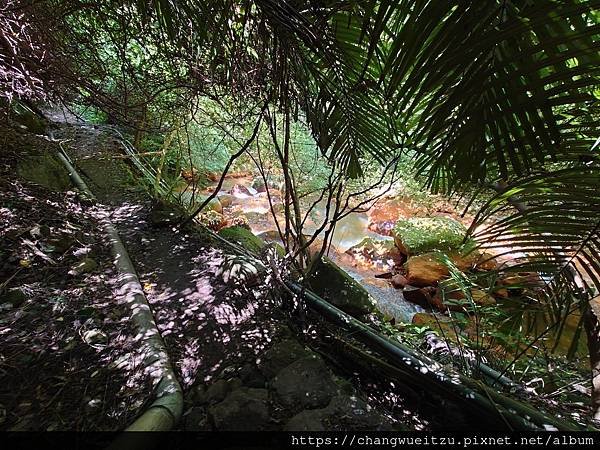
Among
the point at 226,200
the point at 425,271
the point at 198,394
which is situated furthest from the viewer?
the point at 226,200

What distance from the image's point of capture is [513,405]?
3.46ft

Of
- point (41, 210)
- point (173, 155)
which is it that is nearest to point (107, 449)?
point (41, 210)

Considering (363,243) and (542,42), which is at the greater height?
(542,42)

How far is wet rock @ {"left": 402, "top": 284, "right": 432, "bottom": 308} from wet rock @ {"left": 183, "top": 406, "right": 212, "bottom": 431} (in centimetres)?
351

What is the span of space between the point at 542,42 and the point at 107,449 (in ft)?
4.41

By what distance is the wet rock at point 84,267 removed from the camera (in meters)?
1.87

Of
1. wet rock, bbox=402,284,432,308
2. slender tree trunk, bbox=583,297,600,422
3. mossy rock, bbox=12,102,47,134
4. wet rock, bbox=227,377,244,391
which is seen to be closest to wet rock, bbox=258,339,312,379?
wet rock, bbox=227,377,244,391

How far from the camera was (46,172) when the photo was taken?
107 inches

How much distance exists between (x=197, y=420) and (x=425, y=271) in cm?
379

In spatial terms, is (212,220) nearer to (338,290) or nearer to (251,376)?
(338,290)

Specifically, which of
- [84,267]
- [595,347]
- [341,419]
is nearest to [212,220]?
[84,267]

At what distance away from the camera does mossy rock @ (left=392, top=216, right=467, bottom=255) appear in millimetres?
4699

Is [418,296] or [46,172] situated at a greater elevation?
[46,172]

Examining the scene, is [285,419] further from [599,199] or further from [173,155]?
[173,155]
